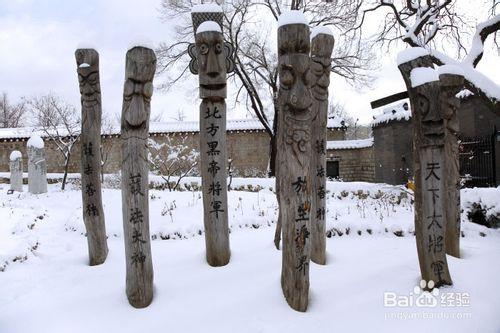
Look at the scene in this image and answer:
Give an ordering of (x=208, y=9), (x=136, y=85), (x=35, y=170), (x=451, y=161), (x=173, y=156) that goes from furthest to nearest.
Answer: (x=173, y=156) < (x=35, y=170) < (x=451, y=161) < (x=208, y=9) < (x=136, y=85)

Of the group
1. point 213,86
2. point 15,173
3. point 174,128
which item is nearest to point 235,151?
point 174,128

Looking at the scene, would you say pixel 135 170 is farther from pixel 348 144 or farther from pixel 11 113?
pixel 11 113

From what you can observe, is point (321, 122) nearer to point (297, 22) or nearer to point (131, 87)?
point (297, 22)

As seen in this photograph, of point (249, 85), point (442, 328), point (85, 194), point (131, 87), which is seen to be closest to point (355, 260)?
point (442, 328)

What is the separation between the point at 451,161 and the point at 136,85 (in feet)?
12.9

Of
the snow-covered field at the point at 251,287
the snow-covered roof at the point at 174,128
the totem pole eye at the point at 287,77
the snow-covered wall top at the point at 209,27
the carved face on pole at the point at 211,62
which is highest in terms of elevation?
the snow-covered roof at the point at 174,128

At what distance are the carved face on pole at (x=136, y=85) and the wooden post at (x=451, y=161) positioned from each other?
11.2 feet

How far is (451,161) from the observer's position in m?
4.46

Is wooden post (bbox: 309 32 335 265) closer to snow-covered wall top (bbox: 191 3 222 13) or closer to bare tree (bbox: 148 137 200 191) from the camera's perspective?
snow-covered wall top (bbox: 191 3 222 13)

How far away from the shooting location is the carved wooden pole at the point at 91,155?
4.30m

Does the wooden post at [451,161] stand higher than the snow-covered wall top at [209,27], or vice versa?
the snow-covered wall top at [209,27]

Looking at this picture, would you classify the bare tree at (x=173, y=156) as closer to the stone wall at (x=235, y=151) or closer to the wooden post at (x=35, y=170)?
the stone wall at (x=235, y=151)

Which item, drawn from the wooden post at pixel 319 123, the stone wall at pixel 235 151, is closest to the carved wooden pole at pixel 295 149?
the wooden post at pixel 319 123

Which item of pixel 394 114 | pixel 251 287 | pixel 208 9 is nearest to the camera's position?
pixel 251 287
